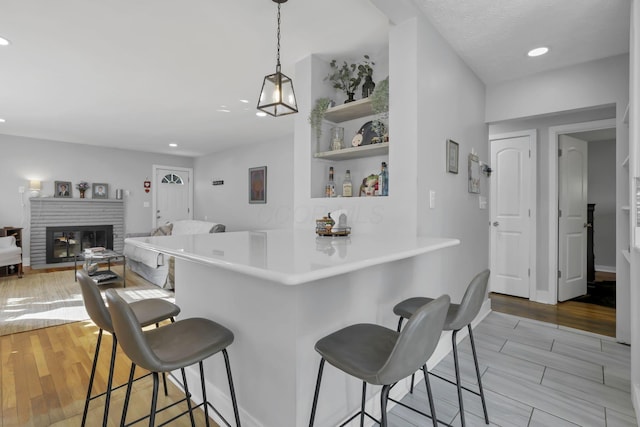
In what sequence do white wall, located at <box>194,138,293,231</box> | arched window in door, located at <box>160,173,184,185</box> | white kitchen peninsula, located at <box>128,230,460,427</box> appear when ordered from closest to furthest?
white kitchen peninsula, located at <box>128,230,460,427</box> → white wall, located at <box>194,138,293,231</box> → arched window in door, located at <box>160,173,184,185</box>

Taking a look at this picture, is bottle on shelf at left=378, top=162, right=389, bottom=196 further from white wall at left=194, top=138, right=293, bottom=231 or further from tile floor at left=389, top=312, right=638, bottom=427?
white wall at left=194, top=138, right=293, bottom=231

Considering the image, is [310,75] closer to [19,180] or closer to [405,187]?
[405,187]

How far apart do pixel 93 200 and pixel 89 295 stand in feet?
21.1

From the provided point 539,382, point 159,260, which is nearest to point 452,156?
point 539,382

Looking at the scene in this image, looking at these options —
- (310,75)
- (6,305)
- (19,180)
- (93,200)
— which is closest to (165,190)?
(93,200)

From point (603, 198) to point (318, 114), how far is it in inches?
229

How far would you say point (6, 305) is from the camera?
3740mm

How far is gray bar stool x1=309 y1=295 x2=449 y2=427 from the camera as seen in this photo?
3.21 feet

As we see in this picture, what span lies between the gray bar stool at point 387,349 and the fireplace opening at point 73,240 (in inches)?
268

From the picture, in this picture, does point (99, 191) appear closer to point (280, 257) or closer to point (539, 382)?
point (280, 257)

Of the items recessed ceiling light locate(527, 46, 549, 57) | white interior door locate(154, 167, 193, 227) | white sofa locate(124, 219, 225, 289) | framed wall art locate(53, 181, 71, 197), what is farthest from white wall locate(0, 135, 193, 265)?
recessed ceiling light locate(527, 46, 549, 57)

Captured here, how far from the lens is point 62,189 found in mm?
6312

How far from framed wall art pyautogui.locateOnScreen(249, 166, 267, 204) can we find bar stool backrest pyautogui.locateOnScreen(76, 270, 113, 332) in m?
5.12

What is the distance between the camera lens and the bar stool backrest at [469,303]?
144cm
